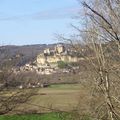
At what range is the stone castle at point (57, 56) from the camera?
23506 mm

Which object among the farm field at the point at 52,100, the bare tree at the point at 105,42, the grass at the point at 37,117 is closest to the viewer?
the bare tree at the point at 105,42

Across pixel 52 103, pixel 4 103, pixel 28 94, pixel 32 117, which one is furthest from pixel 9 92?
pixel 52 103

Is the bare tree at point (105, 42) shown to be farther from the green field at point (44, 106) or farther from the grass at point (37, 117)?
the grass at point (37, 117)

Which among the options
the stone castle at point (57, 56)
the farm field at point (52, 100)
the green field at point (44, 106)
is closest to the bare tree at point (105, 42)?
the stone castle at point (57, 56)

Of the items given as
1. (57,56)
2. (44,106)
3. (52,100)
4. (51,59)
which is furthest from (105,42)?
(52,100)

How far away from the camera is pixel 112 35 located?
31.9ft

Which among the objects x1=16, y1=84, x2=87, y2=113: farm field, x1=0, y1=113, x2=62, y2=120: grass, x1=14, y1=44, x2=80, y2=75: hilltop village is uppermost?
x1=14, y1=44, x2=80, y2=75: hilltop village

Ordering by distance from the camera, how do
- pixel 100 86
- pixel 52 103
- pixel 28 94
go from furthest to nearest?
pixel 52 103 < pixel 28 94 < pixel 100 86

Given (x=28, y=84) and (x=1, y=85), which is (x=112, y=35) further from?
(x=28, y=84)

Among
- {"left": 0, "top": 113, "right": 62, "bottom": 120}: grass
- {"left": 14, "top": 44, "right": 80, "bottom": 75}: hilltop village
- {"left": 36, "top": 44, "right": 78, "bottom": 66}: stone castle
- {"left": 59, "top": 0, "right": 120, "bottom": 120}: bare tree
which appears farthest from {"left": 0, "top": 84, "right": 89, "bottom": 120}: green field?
{"left": 59, "top": 0, "right": 120, "bottom": 120}: bare tree

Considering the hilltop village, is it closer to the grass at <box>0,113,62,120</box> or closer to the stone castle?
the stone castle

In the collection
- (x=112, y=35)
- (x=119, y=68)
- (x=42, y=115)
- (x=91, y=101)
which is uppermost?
(x=112, y=35)

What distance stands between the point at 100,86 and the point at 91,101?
1135 cm

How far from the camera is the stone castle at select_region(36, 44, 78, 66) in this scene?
77.1ft
